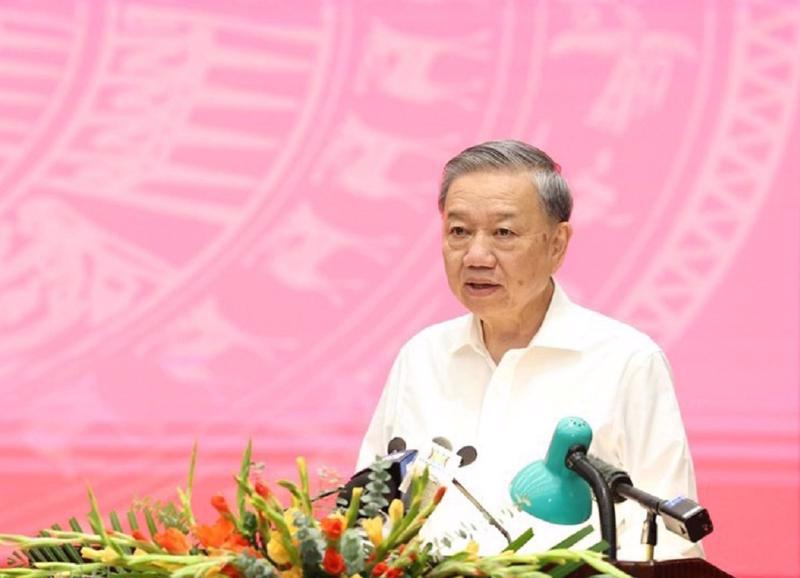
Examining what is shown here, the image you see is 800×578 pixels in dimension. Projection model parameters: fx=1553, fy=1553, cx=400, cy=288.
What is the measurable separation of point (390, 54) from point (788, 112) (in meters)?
0.97

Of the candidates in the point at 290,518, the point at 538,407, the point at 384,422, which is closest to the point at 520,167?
the point at 538,407

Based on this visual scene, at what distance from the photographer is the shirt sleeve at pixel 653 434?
2.51 m

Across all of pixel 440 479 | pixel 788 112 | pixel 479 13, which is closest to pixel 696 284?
pixel 788 112

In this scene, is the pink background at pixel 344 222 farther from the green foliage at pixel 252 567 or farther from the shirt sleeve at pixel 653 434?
the green foliage at pixel 252 567

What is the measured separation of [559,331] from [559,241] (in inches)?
6.3

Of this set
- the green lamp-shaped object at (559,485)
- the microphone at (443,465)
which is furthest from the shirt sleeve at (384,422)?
the green lamp-shaped object at (559,485)

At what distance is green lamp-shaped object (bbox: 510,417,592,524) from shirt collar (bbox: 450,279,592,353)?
85 cm

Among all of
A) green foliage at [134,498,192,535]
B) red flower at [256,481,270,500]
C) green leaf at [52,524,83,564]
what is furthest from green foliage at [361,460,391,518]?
green leaf at [52,524,83,564]

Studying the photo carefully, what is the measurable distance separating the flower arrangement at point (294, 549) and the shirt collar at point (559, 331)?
104 centimetres

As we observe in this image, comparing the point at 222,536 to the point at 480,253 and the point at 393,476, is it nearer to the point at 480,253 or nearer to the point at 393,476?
the point at 393,476

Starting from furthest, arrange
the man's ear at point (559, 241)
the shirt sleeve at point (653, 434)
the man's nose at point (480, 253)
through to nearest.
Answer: the man's ear at point (559, 241) < the man's nose at point (480, 253) < the shirt sleeve at point (653, 434)

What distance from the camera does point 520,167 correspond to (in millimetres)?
2674

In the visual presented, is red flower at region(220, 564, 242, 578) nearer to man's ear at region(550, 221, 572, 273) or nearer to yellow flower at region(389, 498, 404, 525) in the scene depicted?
yellow flower at region(389, 498, 404, 525)

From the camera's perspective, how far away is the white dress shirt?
2516mm
